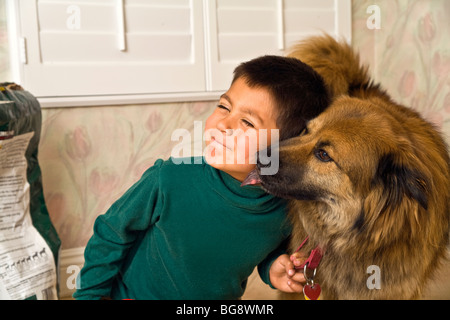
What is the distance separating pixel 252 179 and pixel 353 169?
8.1 inches

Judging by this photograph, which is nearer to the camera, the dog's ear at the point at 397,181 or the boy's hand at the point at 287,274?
the dog's ear at the point at 397,181

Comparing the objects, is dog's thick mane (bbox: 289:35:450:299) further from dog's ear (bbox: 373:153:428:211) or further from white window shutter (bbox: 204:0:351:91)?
white window shutter (bbox: 204:0:351:91)

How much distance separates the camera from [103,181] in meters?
1.79

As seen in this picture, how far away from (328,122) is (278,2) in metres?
1.07

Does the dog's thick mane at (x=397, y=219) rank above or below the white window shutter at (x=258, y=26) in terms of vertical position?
below

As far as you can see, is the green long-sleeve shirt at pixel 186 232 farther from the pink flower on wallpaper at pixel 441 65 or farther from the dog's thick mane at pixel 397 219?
the pink flower on wallpaper at pixel 441 65

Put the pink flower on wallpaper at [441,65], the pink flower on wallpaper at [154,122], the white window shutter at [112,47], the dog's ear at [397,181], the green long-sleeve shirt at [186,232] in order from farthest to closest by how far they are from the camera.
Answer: the pink flower on wallpaper at [154,122] → the pink flower on wallpaper at [441,65] → the white window shutter at [112,47] → the green long-sleeve shirt at [186,232] → the dog's ear at [397,181]

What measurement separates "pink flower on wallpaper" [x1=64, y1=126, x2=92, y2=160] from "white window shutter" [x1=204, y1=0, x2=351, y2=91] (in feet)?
1.73

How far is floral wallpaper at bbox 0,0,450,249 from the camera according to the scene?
5.57 feet

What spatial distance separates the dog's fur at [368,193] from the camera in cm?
90

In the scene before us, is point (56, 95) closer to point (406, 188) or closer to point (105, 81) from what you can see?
point (105, 81)

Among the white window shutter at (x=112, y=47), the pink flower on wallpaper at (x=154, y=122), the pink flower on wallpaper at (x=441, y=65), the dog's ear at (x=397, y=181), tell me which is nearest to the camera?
the dog's ear at (x=397, y=181)

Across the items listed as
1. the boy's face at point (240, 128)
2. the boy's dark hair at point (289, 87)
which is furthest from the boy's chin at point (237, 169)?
the boy's dark hair at point (289, 87)

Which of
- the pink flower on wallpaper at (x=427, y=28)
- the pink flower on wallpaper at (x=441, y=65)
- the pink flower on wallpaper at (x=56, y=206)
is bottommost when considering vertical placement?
the pink flower on wallpaper at (x=56, y=206)
